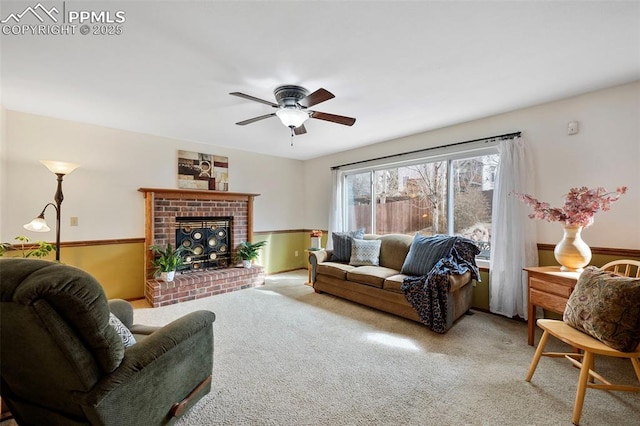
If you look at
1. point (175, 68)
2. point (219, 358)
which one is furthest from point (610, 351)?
point (175, 68)

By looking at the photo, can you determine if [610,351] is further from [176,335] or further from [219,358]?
[219,358]

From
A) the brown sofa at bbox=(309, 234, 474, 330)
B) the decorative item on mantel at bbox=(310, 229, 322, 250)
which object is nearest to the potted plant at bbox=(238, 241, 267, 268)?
the decorative item on mantel at bbox=(310, 229, 322, 250)

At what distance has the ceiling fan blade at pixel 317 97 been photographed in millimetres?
2031

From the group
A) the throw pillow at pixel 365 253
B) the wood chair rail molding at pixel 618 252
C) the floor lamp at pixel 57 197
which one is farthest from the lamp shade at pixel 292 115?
the wood chair rail molding at pixel 618 252

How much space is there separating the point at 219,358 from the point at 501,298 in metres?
3.10

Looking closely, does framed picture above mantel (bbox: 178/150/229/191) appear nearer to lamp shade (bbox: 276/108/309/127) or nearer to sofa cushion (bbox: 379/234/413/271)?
lamp shade (bbox: 276/108/309/127)

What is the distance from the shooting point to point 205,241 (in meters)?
4.47

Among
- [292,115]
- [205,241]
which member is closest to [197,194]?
[205,241]

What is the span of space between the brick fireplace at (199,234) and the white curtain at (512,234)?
11.4 ft

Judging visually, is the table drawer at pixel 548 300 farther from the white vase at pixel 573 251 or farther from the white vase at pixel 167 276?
the white vase at pixel 167 276

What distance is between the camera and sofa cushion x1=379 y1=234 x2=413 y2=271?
3723 millimetres

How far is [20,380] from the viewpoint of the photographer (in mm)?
1124

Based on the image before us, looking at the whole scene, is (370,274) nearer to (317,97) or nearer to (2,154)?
(317,97)

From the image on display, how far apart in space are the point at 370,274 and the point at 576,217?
80.4 inches
